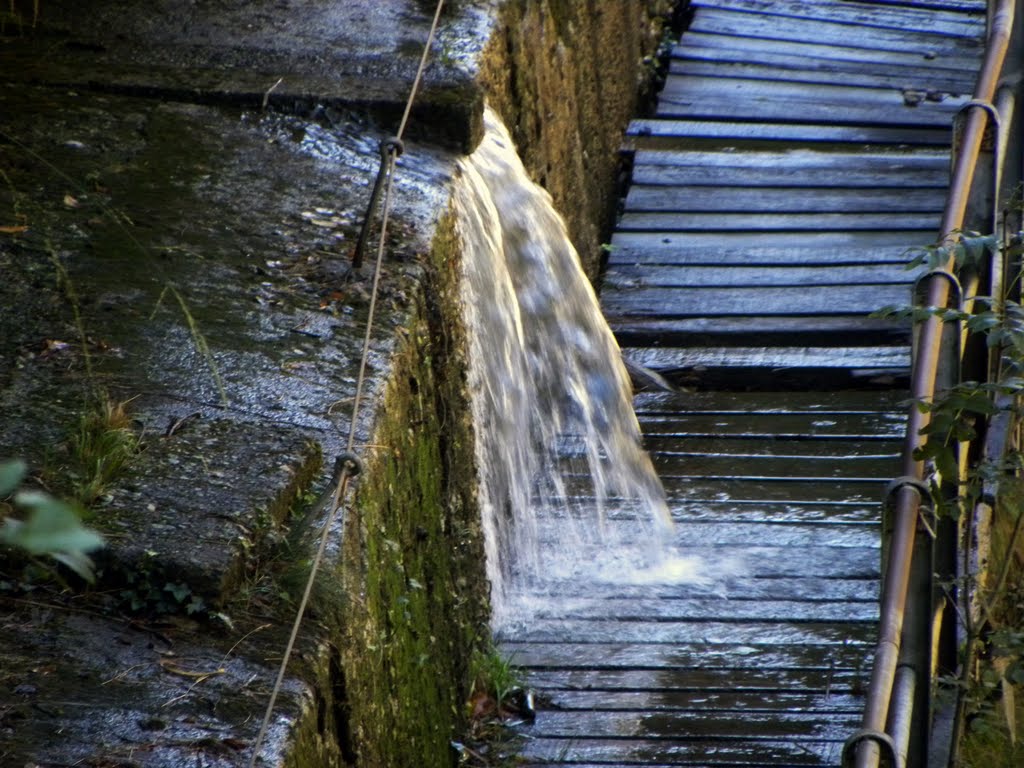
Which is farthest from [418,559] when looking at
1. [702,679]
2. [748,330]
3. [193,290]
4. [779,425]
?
[748,330]

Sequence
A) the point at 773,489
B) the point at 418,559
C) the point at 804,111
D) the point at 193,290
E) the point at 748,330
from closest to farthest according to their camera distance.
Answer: the point at 193,290 < the point at 418,559 < the point at 773,489 < the point at 748,330 < the point at 804,111

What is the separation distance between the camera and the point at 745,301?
226 inches

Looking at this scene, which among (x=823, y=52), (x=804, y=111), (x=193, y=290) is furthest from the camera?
(x=823, y=52)

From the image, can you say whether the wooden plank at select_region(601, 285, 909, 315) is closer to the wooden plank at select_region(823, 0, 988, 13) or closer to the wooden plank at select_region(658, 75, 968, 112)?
→ the wooden plank at select_region(658, 75, 968, 112)

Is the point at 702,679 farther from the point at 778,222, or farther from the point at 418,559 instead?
the point at 778,222

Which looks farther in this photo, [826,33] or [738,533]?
[826,33]

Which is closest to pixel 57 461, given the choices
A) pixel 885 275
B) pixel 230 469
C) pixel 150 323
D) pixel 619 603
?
pixel 230 469

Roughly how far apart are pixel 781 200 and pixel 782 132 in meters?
0.71

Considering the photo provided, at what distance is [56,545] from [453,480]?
9.25 ft

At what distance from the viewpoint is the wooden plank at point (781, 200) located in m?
6.30

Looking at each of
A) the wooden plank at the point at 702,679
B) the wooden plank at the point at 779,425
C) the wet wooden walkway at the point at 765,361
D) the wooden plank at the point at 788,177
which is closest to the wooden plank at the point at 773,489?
the wet wooden walkway at the point at 765,361

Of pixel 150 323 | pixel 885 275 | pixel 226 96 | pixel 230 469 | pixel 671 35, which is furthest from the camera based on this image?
pixel 671 35

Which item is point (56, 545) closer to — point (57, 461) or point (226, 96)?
point (57, 461)

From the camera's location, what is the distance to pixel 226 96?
12.5 ft
